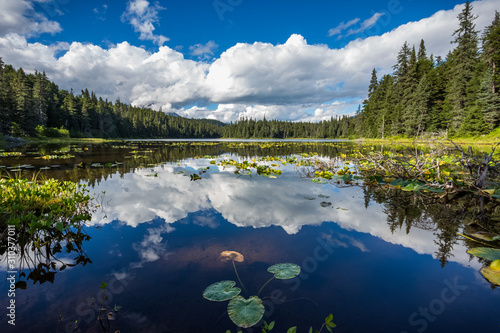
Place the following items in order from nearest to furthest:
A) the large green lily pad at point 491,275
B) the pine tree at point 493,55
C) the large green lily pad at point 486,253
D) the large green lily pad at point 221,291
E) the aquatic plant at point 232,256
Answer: the large green lily pad at point 221,291
the large green lily pad at point 491,275
the large green lily pad at point 486,253
the aquatic plant at point 232,256
the pine tree at point 493,55

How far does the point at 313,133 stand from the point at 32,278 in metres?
150

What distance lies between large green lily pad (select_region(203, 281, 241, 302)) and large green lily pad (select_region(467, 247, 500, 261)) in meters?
3.74

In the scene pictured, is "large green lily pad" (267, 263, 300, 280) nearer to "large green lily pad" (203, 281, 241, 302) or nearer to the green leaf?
"large green lily pad" (203, 281, 241, 302)

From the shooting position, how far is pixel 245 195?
23.2ft

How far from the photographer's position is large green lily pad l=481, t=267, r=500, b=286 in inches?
107

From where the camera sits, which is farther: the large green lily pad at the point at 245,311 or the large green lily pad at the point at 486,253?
the large green lily pad at the point at 486,253

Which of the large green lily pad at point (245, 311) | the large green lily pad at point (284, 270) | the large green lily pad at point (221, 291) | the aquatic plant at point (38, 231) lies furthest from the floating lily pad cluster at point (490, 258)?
the aquatic plant at point (38, 231)

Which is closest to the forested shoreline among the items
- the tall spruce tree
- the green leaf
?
the tall spruce tree

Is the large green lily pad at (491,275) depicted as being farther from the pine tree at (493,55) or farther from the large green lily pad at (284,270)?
the pine tree at (493,55)

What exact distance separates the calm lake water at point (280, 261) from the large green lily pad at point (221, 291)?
7 cm

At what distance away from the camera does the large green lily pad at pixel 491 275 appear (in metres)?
2.72

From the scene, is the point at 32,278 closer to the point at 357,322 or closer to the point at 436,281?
the point at 357,322

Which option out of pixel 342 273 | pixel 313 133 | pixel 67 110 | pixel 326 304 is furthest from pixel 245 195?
pixel 313 133

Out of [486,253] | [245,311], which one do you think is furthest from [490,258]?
[245,311]
